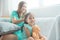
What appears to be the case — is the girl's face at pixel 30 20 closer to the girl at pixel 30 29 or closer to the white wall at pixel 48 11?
the girl at pixel 30 29

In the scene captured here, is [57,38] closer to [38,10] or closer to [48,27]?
[48,27]

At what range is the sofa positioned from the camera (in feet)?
3.33

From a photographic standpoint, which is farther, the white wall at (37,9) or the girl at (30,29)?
the white wall at (37,9)

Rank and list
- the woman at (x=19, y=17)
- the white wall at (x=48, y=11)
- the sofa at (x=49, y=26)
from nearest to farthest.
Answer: the sofa at (x=49, y=26), the woman at (x=19, y=17), the white wall at (x=48, y=11)

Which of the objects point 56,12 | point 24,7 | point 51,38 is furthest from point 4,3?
point 51,38

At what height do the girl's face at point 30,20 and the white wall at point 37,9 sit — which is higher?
the white wall at point 37,9

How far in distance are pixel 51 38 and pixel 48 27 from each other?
5.4 inches

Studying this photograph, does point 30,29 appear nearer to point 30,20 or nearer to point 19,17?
point 30,20

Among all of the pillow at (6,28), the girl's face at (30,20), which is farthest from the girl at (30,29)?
the pillow at (6,28)

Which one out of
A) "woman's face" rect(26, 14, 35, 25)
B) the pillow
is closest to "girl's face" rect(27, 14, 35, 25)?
"woman's face" rect(26, 14, 35, 25)

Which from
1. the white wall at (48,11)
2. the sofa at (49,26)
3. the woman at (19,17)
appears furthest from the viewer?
the white wall at (48,11)

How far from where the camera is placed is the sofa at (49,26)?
1.01 metres

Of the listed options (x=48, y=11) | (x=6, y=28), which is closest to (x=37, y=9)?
(x=48, y=11)

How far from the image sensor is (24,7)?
4.02 ft
